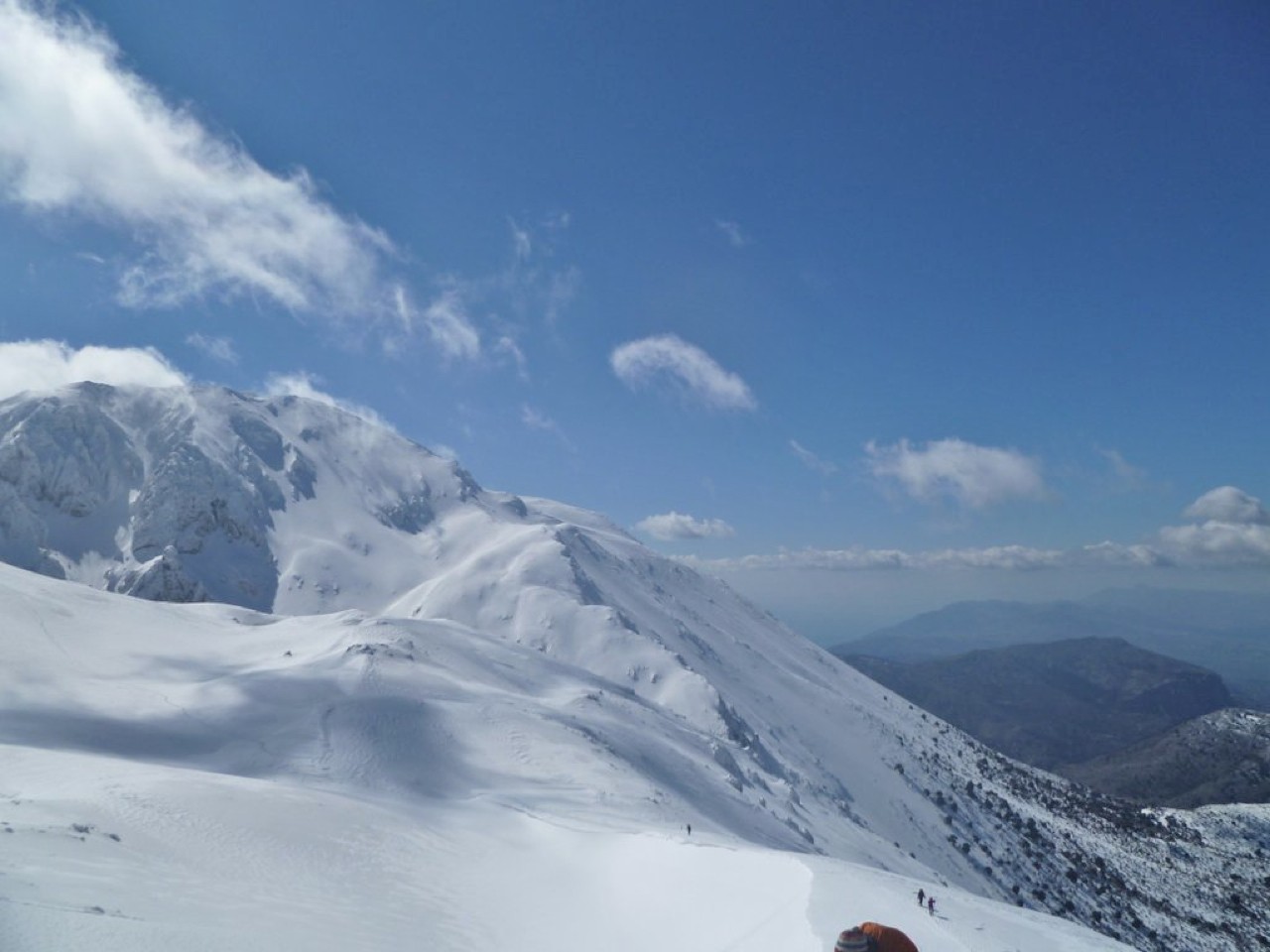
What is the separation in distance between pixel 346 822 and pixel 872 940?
24.4 metres

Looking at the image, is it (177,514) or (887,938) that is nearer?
(887,938)

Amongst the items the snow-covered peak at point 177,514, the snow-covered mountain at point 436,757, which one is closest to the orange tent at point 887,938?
the snow-covered mountain at point 436,757

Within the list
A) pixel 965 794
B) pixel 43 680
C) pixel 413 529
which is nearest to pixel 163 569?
pixel 413 529

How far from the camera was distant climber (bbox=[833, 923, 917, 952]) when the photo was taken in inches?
545

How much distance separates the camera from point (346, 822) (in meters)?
30.8

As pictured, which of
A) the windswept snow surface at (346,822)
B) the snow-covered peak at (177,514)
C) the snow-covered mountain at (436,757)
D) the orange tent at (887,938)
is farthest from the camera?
the snow-covered peak at (177,514)

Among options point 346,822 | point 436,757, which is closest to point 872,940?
point 346,822

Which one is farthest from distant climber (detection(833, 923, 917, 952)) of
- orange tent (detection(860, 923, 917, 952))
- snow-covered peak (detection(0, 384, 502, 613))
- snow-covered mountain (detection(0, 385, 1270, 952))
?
snow-covered peak (detection(0, 384, 502, 613))

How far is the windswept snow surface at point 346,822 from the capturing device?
747 inches

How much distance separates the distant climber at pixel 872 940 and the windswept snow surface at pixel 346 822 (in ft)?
18.5

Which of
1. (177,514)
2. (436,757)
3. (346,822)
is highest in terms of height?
(177,514)

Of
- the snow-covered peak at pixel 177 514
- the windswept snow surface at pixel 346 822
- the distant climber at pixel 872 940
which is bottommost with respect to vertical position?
the windswept snow surface at pixel 346 822

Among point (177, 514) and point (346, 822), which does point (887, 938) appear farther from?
point (177, 514)

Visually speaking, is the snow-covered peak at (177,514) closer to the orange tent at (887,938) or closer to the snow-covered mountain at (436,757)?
the snow-covered mountain at (436,757)
